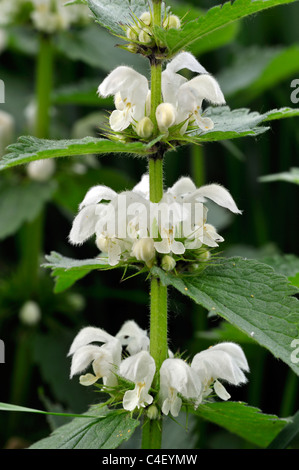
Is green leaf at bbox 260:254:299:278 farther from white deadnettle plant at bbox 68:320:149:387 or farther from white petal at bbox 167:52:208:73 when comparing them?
white petal at bbox 167:52:208:73

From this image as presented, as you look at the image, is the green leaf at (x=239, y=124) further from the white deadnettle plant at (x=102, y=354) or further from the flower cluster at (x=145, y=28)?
the white deadnettle plant at (x=102, y=354)

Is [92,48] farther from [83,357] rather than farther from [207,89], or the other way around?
[83,357]

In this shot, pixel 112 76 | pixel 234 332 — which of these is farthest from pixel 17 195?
pixel 112 76

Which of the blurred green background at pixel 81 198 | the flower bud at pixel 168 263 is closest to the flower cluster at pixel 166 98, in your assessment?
the flower bud at pixel 168 263

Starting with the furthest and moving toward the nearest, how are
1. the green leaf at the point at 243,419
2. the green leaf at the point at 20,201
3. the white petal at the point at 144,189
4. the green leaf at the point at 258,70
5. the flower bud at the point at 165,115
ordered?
the green leaf at the point at 258,70 → the green leaf at the point at 20,201 → the white petal at the point at 144,189 → the green leaf at the point at 243,419 → the flower bud at the point at 165,115

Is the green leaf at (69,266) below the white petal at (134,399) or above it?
above

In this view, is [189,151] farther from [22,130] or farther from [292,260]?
[292,260]

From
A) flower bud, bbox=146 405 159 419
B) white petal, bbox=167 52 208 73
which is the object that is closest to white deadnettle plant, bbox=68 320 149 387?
flower bud, bbox=146 405 159 419
